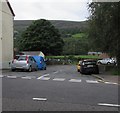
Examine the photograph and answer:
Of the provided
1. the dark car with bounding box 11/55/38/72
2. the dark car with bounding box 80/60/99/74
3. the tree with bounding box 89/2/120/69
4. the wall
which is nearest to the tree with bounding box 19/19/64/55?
the wall

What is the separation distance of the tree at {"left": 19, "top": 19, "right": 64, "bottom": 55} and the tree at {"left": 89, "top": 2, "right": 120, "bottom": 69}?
50.2 m

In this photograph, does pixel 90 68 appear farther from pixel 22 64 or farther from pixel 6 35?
pixel 6 35

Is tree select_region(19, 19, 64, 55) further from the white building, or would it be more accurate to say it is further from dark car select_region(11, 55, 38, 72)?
dark car select_region(11, 55, 38, 72)

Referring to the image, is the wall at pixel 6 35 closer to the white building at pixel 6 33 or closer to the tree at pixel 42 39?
the white building at pixel 6 33

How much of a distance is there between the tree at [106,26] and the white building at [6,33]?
10842 mm

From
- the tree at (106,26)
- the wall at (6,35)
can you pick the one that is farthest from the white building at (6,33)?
the tree at (106,26)

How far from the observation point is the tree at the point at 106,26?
29047 millimetres

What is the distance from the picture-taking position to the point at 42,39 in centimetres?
8475

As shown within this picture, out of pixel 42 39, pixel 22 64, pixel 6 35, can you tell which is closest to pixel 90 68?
pixel 22 64

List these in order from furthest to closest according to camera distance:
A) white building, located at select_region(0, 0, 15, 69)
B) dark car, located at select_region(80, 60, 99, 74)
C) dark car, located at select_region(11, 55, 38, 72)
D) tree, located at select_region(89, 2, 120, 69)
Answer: white building, located at select_region(0, 0, 15, 69)
dark car, located at select_region(80, 60, 99, 74)
dark car, located at select_region(11, 55, 38, 72)
tree, located at select_region(89, 2, 120, 69)

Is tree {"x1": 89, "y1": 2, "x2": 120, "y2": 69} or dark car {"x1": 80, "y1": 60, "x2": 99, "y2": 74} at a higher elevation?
tree {"x1": 89, "y1": 2, "x2": 120, "y2": 69}

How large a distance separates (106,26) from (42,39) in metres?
54.7

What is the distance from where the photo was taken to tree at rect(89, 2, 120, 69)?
29.0 m

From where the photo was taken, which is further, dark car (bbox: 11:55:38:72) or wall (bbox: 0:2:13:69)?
wall (bbox: 0:2:13:69)
